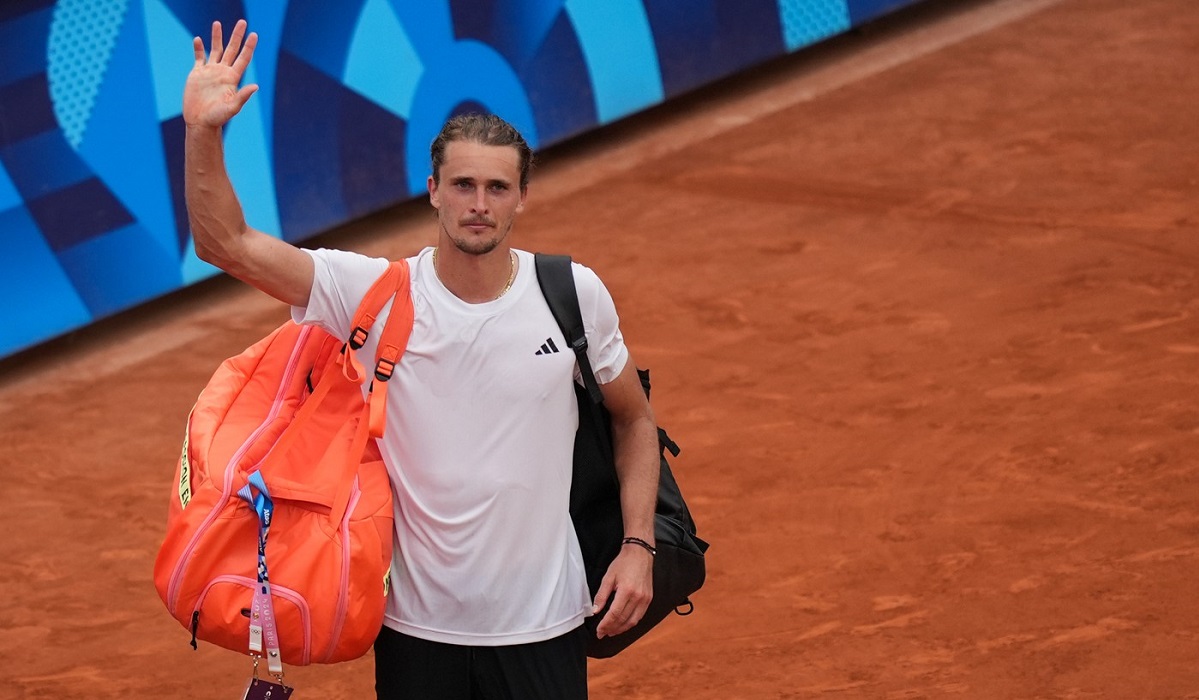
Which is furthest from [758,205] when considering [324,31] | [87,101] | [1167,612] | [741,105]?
[1167,612]

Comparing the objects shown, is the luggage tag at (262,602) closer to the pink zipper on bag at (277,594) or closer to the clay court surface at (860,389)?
the pink zipper on bag at (277,594)

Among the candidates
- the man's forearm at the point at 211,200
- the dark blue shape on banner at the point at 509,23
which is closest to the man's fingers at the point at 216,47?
the man's forearm at the point at 211,200

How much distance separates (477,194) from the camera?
316 centimetres

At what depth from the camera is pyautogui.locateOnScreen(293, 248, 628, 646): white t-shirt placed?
3.21m

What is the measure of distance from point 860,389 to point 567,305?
4229mm

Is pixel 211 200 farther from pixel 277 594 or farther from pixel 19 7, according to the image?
pixel 19 7

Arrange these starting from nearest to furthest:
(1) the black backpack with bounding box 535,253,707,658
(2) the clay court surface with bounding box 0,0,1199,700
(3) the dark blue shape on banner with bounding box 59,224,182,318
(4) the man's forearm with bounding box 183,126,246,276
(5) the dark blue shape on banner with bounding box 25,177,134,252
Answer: (4) the man's forearm with bounding box 183,126,246,276
(1) the black backpack with bounding box 535,253,707,658
(2) the clay court surface with bounding box 0,0,1199,700
(5) the dark blue shape on banner with bounding box 25,177,134,252
(3) the dark blue shape on banner with bounding box 59,224,182,318

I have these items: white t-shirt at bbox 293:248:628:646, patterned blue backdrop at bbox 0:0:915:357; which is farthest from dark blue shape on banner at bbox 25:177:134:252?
white t-shirt at bbox 293:248:628:646

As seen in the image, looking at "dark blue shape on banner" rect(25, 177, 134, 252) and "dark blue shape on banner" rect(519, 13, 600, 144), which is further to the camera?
"dark blue shape on banner" rect(519, 13, 600, 144)

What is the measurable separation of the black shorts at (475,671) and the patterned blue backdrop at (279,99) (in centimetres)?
542

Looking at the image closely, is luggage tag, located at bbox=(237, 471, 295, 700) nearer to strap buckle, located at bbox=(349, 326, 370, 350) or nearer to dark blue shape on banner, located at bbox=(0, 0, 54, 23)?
strap buckle, located at bbox=(349, 326, 370, 350)

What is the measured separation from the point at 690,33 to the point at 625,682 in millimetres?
6678

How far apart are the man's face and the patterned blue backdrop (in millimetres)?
5427

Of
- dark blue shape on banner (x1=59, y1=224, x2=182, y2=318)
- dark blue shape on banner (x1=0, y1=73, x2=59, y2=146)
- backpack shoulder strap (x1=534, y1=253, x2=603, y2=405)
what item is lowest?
dark blue shape on banner (x1=59, y1=224, x2=182, y2=318)
